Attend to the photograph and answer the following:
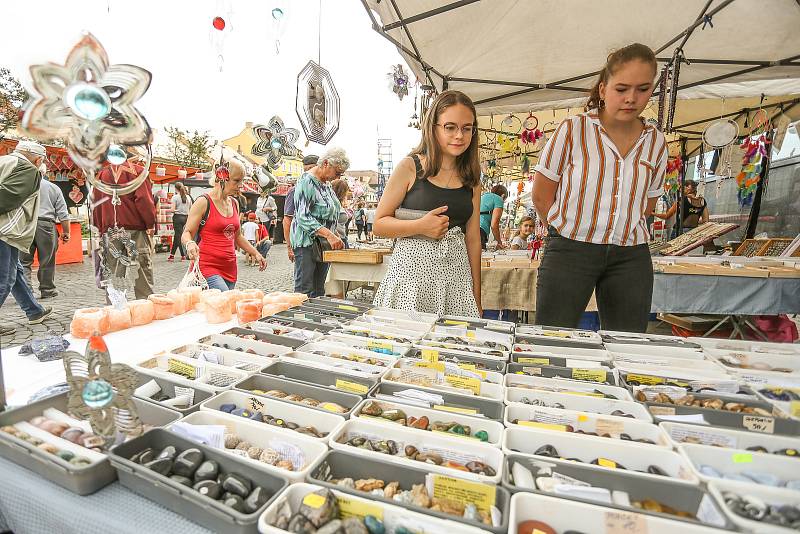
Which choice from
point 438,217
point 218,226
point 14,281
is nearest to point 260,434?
point 438,217

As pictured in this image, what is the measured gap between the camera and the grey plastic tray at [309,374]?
41.8 inches

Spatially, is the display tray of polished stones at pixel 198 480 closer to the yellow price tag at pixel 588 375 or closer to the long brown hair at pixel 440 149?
the yellow price tag at pixel 588 375

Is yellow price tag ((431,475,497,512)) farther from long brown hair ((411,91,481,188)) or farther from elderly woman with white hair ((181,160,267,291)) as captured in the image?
elderly woman with white hair ((181,160,267,291))

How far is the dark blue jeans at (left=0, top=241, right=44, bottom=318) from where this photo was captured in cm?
326

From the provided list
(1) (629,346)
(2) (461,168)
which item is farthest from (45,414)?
(1) (629,346)

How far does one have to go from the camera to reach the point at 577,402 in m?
0.98

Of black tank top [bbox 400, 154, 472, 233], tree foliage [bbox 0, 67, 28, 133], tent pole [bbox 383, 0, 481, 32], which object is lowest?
black tank top [bbox 400, 154, 472, 233]

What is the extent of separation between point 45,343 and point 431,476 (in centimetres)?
135

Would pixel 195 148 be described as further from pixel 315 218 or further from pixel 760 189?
pixel 760 189


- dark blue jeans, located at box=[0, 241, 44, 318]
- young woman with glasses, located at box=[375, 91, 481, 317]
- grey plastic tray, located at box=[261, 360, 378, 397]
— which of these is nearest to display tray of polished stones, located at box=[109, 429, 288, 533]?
grey plastic tray, located at box=[261, 360, 378, 397]

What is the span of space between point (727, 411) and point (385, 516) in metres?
0.80

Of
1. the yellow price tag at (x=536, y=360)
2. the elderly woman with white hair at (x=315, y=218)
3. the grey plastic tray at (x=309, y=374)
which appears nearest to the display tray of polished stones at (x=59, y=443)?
the grey plastic tray at (x=309, y=374)

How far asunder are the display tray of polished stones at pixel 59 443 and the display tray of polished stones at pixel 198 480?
0.04 meters

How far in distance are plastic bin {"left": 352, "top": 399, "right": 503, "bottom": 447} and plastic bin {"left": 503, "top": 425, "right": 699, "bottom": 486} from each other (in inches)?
1.3
